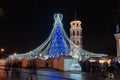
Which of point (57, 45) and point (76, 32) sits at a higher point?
point (76, 32)

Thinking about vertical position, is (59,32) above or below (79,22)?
below

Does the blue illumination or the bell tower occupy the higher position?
the bell tower

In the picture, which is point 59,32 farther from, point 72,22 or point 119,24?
point 72,22

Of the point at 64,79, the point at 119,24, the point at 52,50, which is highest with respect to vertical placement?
the point at 119,24

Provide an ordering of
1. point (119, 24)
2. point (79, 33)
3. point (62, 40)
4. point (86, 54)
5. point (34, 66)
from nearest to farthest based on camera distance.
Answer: point (34, 66) → point (62, 40) → point (119, 24) → point (86, 54) → point (79, 33)

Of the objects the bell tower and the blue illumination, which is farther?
the bell tower

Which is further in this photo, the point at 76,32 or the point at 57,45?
the point at 76,32

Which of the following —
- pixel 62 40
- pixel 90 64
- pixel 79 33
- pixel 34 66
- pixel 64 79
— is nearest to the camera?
pixel 64 79

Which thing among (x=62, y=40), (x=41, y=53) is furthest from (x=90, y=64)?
(x=41, y=53)

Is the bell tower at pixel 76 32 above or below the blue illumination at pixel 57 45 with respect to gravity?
above

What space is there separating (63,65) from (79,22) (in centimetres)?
6804

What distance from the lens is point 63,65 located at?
35125mm

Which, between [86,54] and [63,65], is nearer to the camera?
[63,65]

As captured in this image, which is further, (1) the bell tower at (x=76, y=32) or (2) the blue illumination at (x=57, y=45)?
(1) the bell tower at (x=76, y=32)
